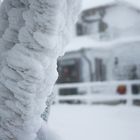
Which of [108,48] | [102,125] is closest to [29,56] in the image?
[102,125]

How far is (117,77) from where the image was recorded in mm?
20078

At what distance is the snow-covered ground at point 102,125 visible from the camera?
617cm

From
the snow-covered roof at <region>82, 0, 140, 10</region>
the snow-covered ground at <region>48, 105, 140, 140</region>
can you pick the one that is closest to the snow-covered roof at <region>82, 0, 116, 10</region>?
the snow-covered roof at <region>82, 0, 140, 10</region>

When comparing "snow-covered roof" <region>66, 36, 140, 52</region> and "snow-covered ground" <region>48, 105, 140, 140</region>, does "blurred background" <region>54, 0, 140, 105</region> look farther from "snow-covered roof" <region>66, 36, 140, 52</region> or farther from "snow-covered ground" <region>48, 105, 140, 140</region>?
"snow-covered ground" <region>48, 105, 140, 140</region>

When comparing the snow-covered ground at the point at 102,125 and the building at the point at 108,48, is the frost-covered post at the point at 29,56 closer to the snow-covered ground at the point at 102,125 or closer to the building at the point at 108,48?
the snow-covered ground at the point at 102,125

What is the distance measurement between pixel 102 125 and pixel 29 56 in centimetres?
530

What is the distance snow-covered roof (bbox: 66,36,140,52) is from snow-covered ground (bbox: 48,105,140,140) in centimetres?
835

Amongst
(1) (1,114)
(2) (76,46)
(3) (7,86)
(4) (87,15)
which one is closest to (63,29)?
(3) (7,86)

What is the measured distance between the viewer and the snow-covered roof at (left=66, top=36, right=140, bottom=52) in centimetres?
1841

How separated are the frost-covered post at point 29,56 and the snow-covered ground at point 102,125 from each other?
6.95 feet

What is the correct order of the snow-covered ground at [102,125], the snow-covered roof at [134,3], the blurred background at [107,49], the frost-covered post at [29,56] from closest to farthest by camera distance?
the frost-covered post at [29,56] < the snow-covered ground at [102,125] < the blurred background at [107,49] < the snow-covered roof at [134,3]

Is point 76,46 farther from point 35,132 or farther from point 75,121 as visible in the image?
point 35,132

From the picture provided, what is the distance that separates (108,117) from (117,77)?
11409mm

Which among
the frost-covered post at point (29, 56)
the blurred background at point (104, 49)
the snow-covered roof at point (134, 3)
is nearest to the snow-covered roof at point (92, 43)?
the blurred background at point (104, 49)
